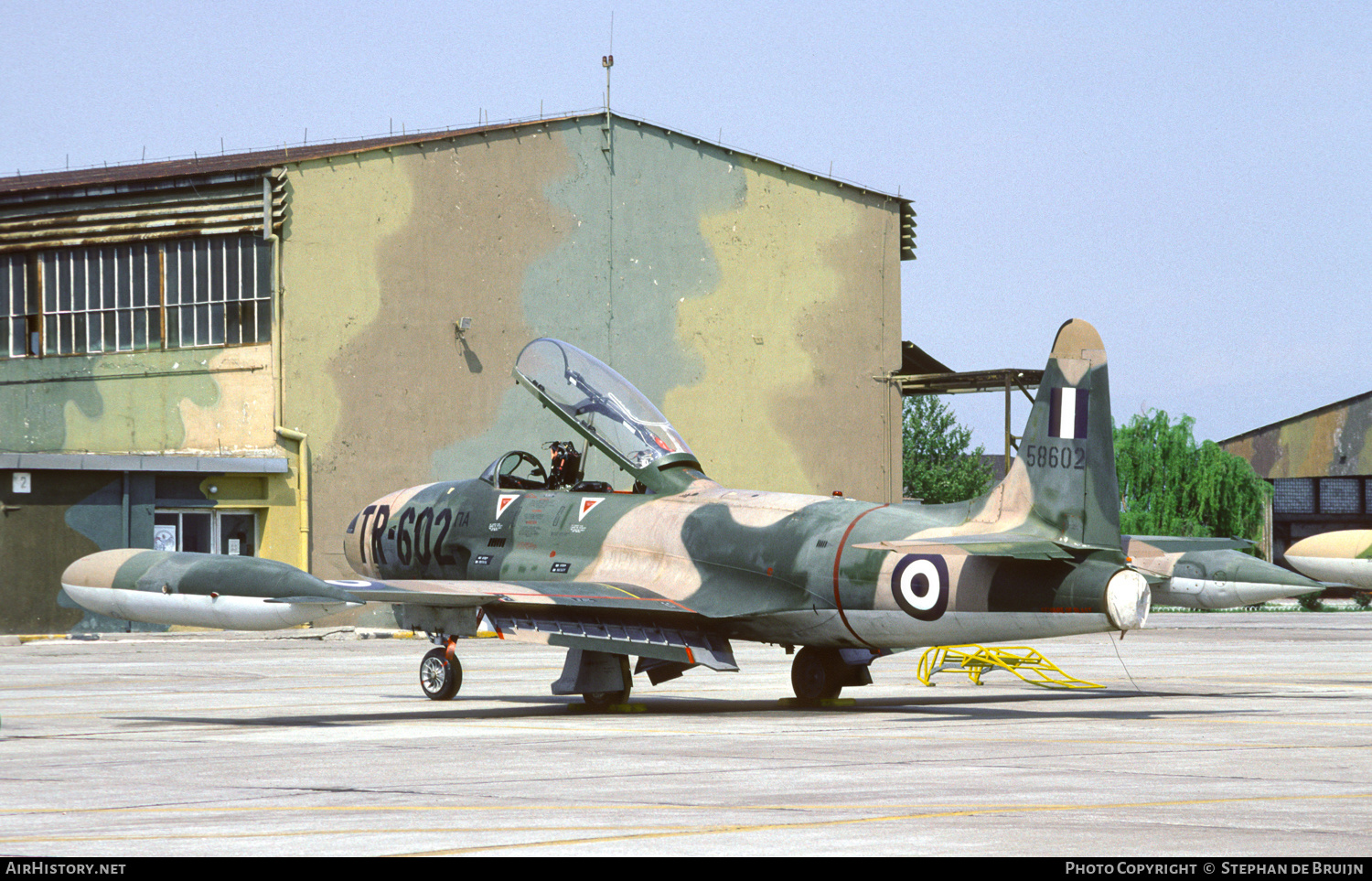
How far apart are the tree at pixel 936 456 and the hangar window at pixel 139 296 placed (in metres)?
76.9

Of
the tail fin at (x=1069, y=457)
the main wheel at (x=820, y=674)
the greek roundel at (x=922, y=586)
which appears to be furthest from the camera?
the main wheel at (x=820, y=674)

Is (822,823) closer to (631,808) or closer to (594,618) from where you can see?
(631,808)

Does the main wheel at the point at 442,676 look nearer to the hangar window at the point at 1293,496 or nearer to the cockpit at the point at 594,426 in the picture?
the cockpit at the point at 594,426

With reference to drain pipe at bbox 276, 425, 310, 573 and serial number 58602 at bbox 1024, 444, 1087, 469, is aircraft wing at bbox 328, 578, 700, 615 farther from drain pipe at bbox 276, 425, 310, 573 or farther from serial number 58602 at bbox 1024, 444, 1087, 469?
drain pipe at bbox 276, 425, 310, 573

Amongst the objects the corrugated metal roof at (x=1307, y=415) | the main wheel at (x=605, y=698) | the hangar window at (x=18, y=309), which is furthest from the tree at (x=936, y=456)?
the main wheel at (x=605, y=698)

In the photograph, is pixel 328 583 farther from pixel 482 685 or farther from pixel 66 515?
pixel 66 515

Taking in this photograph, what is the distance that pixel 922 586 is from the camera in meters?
16.8

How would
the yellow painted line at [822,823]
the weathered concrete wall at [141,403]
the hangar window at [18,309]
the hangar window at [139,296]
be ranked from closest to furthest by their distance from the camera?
the yellow painted line at [822,823] → the weathered concrete wall at [141,403] → the hangar window at [139,296] → the hangar window at [18,309]

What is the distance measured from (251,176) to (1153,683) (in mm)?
27251

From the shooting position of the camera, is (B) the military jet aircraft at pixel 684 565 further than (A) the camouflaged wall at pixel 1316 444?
No

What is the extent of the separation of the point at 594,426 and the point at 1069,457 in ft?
19.6

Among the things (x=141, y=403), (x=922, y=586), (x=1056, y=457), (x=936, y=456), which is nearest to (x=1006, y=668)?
(x=922, y=586)

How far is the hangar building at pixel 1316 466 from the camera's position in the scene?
250 ft

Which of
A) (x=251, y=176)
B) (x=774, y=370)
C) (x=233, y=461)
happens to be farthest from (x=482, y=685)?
(x=774, y=370)
